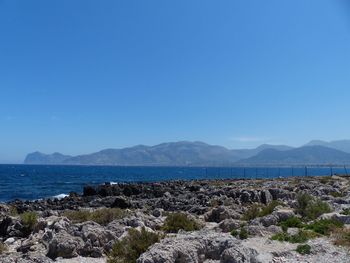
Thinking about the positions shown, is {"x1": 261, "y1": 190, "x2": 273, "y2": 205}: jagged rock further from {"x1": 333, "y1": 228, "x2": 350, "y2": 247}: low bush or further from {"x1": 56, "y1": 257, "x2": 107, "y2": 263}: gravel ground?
{"x1": 56, "y1": 257, "x2": 107, "y2": 263}: gravel ground

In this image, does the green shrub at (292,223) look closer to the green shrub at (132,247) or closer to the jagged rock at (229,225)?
the jagged rock at (229,225)

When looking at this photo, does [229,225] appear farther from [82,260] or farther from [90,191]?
[90,191]

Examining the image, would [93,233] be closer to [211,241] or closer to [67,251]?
[67,251]

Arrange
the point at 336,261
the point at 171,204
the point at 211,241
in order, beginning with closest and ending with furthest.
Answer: the point at 336,261, the point at 211,241, the point at 171,204

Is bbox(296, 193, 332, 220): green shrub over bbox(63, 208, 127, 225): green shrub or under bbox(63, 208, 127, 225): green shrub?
over

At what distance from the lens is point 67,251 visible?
15.6 meters

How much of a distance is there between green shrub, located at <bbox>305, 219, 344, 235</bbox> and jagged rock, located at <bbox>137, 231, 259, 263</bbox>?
5311mm

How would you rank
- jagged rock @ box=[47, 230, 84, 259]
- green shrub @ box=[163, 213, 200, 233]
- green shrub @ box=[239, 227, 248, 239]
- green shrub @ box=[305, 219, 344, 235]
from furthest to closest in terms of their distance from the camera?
1. green shrub @ box=[163, 213, 200, 233]
2. green shrub @ box=[305, 219, 344, 235]
3. green shrub @ box=[239, 227, 248, 239]
4. jagged rock @ box=[47, 230, 84, 259]

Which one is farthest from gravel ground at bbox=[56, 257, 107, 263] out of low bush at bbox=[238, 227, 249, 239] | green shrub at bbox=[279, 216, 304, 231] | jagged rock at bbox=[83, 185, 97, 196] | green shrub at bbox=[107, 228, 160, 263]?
jagged rock at bbox=[83, 185, 97, 196]

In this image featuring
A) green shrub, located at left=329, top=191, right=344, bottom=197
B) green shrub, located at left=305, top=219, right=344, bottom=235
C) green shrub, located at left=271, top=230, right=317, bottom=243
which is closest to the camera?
green shrub, located at left=271, top=230, right=317, bottom=243

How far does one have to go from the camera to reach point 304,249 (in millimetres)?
14734

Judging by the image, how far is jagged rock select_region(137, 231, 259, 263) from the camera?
1283cm

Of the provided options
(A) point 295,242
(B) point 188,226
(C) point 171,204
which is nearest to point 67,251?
(B) point 188,226

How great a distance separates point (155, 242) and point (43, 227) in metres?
8.10
